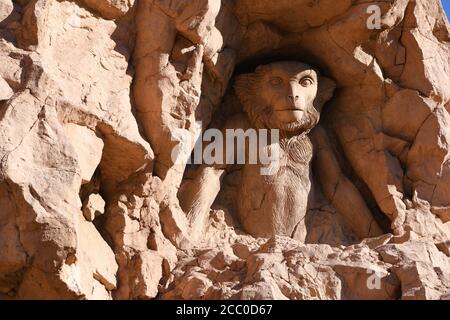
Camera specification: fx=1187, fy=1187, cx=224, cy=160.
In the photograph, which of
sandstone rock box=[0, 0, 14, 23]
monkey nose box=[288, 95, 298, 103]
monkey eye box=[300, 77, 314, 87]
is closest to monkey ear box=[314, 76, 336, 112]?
monkey eye box=[300, 77, 314, 87]

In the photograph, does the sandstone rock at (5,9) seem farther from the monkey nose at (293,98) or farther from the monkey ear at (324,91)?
the monkey ear at (324,91)

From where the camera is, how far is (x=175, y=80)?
26.8 feet

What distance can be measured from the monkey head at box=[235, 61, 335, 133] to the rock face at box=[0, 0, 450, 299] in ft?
0.19

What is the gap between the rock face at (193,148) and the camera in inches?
283

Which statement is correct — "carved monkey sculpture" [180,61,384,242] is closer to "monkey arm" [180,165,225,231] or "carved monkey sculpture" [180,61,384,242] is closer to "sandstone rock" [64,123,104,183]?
"monkey arm" [180,165,225,231]

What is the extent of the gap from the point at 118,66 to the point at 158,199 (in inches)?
37.5

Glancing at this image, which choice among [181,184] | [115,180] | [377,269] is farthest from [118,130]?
[377,269]

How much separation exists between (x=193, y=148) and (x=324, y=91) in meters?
1.15

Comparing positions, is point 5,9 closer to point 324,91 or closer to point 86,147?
point 86,147

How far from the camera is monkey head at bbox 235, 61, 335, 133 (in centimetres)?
883

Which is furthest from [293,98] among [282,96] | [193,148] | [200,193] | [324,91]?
[200,193]

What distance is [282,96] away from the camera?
884 centimetres

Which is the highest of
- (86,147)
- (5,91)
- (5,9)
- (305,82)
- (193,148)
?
(5,9)

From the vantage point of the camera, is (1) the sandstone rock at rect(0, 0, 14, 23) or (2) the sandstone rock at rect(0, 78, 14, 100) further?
(1) the sandstone rock at rect(0, 0, 14, 23)
